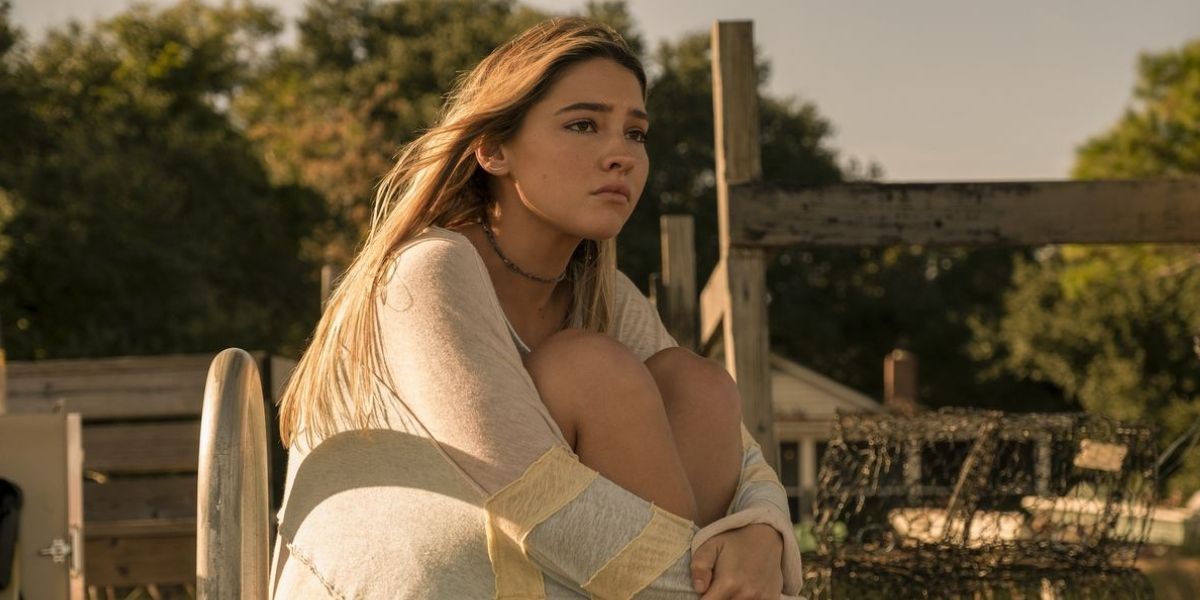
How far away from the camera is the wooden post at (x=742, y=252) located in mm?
4156

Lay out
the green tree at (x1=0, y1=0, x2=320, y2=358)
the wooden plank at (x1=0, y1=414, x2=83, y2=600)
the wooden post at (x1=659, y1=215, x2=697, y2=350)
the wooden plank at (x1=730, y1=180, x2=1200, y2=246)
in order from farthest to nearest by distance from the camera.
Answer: the green tree at (x1=0, y1=0, x2=320, y2=358) < the wooden post at (x1=659, y1=215, x2=697, y2=350) < the wooden plank at (x1=730, y1=180, x2=1200, y2=246) < the wooden plank at (x1=0, y1=414, x2=83, y2=600)

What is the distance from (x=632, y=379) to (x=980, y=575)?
2.16 meters

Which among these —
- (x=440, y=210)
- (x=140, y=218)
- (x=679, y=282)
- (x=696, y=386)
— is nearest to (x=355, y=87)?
(x=140, y=218)

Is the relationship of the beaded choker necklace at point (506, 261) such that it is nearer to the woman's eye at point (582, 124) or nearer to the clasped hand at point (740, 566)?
the woman's eye at point (582, 124)

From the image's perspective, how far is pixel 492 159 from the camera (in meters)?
2.35

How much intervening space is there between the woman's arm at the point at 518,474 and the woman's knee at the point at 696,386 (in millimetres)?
236

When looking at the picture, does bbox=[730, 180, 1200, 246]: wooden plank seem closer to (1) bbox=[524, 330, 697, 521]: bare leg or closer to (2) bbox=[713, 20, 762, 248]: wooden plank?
(2) bbox=[713, 20, 762, 248]: wooden plank

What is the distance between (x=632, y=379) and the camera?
203 centimetres

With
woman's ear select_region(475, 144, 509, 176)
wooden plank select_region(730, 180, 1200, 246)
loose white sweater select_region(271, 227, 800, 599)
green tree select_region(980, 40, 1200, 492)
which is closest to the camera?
loose white sweater select_region(271, 227, 800, 599)

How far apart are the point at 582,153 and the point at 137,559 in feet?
15.1

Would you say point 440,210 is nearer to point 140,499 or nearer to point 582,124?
point 582,124

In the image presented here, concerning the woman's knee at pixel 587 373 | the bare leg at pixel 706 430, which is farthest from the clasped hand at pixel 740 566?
the woman's knee at pixel 587 373

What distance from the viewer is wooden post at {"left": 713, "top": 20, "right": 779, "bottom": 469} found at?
164 inches

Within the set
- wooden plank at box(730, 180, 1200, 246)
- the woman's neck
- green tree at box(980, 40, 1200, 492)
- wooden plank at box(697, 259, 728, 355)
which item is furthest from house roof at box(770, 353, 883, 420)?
the woman's neck
